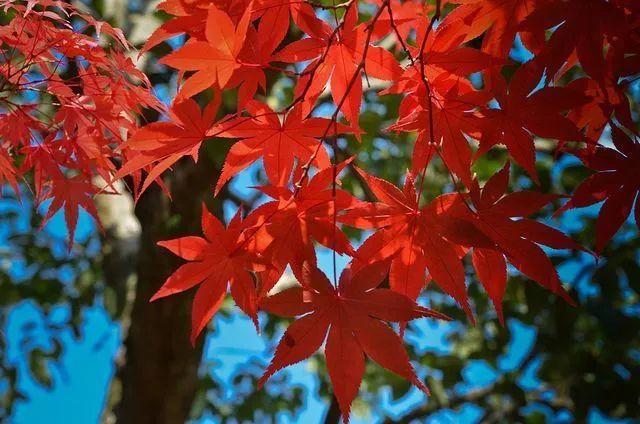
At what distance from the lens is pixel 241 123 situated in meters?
0.56

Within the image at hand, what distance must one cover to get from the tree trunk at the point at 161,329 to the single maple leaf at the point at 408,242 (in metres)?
1.18

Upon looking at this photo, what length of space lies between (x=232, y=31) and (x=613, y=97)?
304mm

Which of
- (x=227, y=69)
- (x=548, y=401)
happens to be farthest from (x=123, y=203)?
(x=227, y=69)

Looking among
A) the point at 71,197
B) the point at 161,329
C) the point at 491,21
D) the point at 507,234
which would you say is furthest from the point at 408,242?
the point at 161,329

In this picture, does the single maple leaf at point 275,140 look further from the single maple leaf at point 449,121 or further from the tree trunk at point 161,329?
the tree trunk at point 161,329

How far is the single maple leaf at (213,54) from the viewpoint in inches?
20.2

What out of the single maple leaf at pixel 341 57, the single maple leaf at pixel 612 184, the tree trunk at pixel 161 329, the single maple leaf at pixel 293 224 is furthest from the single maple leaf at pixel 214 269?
the tree trunk at pixel 161 329

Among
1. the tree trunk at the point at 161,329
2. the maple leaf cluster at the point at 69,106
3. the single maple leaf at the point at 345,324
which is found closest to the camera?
the single maple leaf at the point at 345,324

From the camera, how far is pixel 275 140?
598mm

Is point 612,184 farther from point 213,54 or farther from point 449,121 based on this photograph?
point 213,54

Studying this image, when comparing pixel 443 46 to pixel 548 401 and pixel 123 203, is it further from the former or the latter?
pixel 123 203

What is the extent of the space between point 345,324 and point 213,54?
0.23 m

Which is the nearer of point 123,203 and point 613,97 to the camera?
point 613,97

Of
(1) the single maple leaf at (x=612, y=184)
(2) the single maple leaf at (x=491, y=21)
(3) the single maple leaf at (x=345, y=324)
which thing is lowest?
(3) the single maple leaf at (x=345, y=324)
